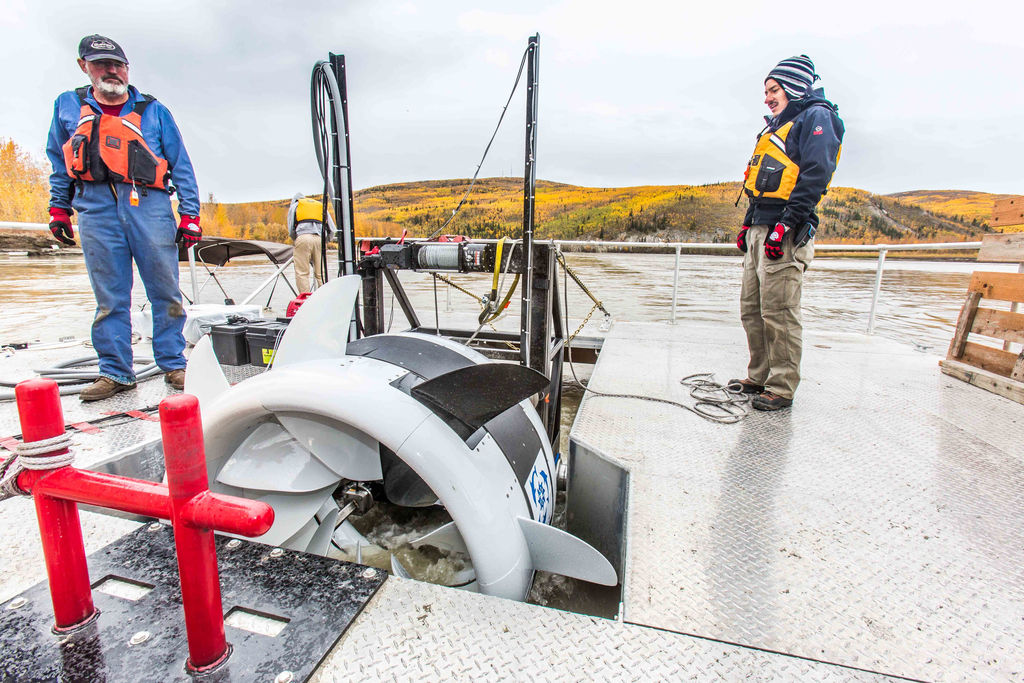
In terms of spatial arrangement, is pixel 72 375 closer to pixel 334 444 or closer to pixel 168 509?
pixel 334 444

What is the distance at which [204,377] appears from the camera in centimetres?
134

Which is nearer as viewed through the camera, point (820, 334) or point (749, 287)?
point (749, 287)

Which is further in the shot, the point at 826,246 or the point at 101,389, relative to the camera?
the point at 826,246

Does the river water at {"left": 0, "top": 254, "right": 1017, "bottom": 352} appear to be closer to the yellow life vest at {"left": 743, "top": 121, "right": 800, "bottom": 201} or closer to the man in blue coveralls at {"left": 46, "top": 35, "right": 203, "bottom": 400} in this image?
the man in blue coveralls at {"left": 46, "top": 35, "right": 203, "bottom": 400}

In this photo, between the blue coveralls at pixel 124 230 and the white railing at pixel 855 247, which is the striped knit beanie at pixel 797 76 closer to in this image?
the white railing at pixel 855 247

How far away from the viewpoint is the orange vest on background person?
229 cm

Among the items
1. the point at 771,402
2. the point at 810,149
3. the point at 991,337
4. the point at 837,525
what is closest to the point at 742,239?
the point at 810,149

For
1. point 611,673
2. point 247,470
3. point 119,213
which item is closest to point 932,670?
point 611,673

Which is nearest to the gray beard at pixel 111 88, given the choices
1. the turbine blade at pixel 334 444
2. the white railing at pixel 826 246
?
the white railing at pixel 826 246

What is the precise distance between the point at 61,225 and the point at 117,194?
47 centimetres

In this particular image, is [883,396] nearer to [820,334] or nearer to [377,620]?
[820,334]

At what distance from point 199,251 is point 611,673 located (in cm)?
514

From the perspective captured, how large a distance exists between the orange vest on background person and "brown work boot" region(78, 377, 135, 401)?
101cm

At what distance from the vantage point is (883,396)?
8.77 ft
